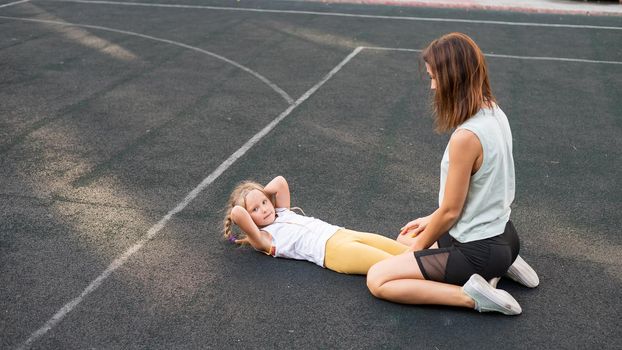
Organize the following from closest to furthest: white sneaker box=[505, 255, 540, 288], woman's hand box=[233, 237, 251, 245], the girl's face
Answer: white sneaker box=[505, 255, 540, 288], the girl's face, woman's hand box=[233, 237, 251, 245]

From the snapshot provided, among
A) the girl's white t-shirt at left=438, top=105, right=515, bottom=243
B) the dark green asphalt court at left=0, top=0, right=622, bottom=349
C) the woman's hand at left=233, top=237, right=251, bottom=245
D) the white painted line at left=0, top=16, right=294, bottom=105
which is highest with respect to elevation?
the girl's white t-shirt at left=438, top=105, right=515, bottom=243

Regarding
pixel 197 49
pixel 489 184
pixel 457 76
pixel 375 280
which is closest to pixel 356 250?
pixel 375 280

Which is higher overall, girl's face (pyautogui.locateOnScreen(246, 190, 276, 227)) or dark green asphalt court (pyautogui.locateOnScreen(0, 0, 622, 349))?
girl's face (pyautogui.locateOnScreen(246, 190, 276, 227))

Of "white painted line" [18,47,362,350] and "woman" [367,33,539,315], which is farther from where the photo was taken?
"white painted line" [18,47,362,350]

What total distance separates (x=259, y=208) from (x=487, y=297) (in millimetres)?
1635

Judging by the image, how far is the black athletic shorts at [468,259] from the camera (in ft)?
13.6

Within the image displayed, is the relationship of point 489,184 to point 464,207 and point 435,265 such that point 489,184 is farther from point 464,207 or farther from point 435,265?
point 435,265

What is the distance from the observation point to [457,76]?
397 cm

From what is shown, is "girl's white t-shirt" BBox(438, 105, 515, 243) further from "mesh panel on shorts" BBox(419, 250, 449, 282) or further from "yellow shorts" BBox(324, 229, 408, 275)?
"yellow shorts" BBox(324, 229, 408, 275)

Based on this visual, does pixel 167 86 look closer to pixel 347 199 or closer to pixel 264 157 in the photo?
pixel 264 157

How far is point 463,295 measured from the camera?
13.7 ft

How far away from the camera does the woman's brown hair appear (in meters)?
3.96

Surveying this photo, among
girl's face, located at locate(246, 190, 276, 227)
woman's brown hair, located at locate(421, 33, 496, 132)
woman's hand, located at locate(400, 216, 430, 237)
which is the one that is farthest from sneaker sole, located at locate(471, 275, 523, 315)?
girl's face, located at locate(246, 190, 276, 227)

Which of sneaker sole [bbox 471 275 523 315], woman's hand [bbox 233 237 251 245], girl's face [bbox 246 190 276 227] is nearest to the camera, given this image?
sneaker sole [bbox 471 275 523 315]
